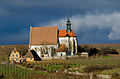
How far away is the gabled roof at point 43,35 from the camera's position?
64250 mm

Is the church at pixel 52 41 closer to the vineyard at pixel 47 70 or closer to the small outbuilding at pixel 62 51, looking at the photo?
the small outbuilding at pixel 62 51

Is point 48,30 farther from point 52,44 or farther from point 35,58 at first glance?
point 35,58

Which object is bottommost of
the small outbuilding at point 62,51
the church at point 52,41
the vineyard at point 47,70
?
the vineyard at point 47,70

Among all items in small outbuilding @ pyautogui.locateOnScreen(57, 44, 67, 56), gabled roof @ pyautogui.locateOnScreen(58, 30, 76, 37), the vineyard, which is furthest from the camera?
gabled roof @ pyautogui.locateOnScreen(58, 30, 76, 37)

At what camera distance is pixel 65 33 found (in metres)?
65.9

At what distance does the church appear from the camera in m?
63.4

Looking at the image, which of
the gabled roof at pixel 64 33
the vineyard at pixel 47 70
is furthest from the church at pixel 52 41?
the vineyard at pixel 47 70

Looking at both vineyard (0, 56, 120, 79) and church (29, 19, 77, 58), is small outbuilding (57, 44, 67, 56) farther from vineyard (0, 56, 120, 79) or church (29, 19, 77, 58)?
vineyard (0, 56, 120, 79)

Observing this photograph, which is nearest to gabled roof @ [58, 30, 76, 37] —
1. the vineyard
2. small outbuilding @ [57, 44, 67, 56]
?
small outbuilding @ [57, 44, 67, 56]

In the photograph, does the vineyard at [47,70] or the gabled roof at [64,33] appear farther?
the gabled roof at [64,33]

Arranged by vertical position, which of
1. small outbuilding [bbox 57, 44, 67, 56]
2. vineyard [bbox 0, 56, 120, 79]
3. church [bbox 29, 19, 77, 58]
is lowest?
vineyard [bbox 0, 56, 120, 79]

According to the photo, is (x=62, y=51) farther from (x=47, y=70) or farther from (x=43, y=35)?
(x=47, y=70)

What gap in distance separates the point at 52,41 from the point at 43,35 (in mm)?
3607

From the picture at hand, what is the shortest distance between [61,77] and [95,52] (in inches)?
1686
